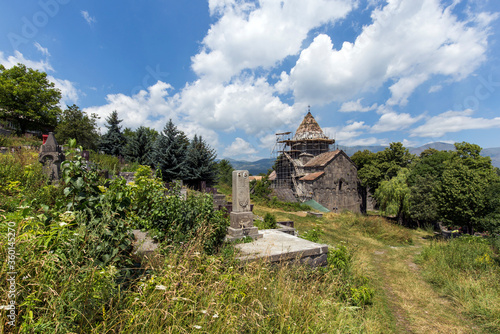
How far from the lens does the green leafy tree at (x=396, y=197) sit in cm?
2080

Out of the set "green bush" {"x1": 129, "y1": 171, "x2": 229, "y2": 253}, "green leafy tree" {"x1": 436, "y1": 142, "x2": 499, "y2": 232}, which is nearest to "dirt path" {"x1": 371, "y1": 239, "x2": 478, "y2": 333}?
"green bush" {"x1": 129, "y1": 171, "x2": 229, "y2": 253}

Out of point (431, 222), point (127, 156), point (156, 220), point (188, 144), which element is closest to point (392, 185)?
point (431, 222)

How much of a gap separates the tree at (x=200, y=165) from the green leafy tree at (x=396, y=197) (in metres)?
16.7

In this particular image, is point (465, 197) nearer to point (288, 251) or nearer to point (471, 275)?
point (471, 275)

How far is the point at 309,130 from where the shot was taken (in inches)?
1222

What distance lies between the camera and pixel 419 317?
477 cm

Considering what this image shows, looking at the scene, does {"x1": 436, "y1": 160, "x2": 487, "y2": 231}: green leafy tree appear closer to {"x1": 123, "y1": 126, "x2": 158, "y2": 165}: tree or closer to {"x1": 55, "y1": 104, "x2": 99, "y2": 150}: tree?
{"x1": 123, "y1": 126, "x2": 158, "y2": 165}: tree

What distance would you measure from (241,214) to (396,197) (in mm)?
20153

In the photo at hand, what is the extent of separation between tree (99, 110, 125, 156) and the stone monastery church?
1844 cm

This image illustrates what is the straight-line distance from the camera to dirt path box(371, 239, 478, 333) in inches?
174

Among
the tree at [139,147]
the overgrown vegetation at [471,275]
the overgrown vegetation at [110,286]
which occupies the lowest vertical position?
the overgrown vegetation at [471,275]

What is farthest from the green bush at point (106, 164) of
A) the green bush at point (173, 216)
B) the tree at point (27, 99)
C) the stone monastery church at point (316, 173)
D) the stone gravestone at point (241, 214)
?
the tree at point (27, 99)

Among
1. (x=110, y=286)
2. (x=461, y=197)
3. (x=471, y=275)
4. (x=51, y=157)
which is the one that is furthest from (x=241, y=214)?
(x=461, y=197)

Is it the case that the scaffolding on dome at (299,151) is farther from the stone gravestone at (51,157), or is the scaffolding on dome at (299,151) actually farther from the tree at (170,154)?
the stone gravestone at (51,157)
